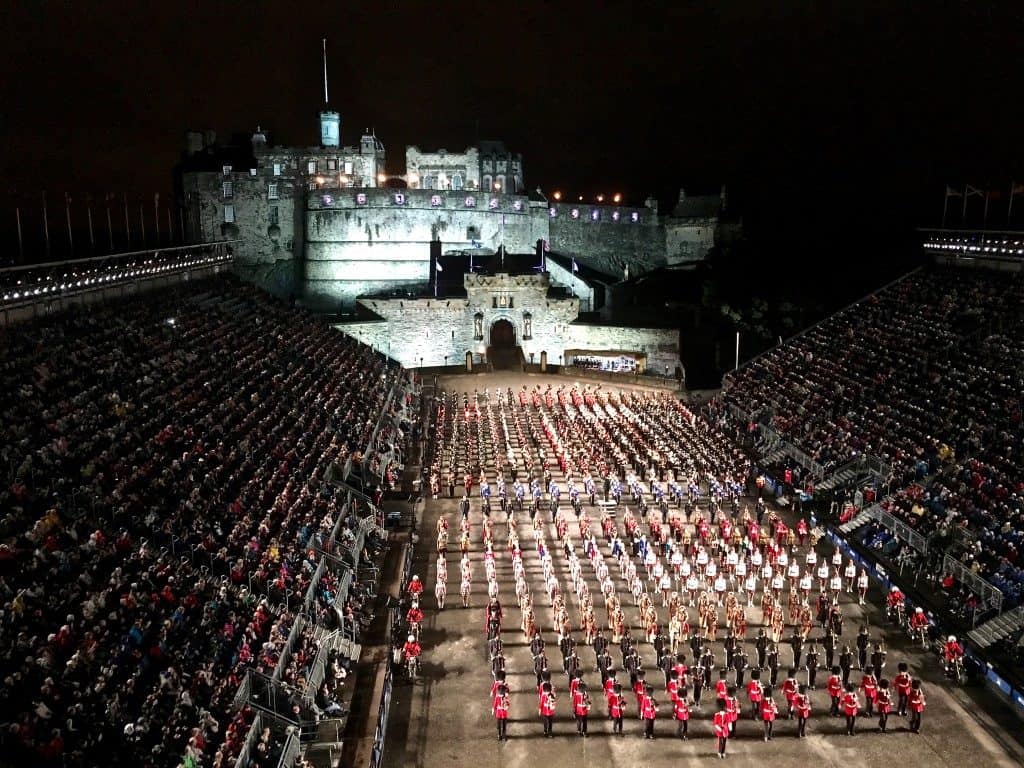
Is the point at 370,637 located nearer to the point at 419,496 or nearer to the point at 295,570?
the point at 295,570

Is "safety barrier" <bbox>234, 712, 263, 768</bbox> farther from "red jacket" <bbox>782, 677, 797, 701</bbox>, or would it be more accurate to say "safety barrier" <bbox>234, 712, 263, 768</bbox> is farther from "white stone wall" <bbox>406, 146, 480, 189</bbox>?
"white stone wall" <bbox>406, 146, 480, 189</bbox>

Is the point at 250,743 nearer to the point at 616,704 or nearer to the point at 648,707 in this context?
the point at 616,704

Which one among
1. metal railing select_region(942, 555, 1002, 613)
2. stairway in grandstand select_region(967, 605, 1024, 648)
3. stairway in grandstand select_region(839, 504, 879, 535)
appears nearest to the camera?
stairway in grandstand select_region(967, 605, 1024, 648)

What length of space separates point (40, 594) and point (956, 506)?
23022 millimetres

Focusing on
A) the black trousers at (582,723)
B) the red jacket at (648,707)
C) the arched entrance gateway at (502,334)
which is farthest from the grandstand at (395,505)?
the arched entrance gateway at (502,334)

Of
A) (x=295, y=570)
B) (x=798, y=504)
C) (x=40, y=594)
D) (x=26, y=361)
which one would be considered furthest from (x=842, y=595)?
(x=26, y=361)

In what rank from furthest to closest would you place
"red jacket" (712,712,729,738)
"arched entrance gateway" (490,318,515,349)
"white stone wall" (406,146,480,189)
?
"white stone wall" (406,146,480,189)
"arched entrance gateway" (490,318,515,349)
"red jacket" (712,712,729,738)

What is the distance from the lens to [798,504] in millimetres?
28406

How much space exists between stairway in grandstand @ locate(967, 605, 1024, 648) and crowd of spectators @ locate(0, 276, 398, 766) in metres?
14.8

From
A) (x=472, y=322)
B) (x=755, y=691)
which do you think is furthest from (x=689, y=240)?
(x=755, y=691)

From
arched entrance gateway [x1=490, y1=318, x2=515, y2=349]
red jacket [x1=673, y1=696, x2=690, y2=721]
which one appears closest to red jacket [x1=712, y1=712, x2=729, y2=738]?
red jacket [x1=673, y1=696, x2=690, y2=721]

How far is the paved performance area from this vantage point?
1540cm

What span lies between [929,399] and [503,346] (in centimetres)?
3155

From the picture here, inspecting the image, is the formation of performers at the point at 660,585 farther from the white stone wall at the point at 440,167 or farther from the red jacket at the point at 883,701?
the white stone wall at the point at 440,167
